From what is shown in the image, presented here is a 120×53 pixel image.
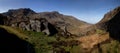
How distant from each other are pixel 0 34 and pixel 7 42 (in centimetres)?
906

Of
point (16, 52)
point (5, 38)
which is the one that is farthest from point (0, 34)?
point (16, 52)

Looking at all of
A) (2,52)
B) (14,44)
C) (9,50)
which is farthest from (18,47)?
(2,52)

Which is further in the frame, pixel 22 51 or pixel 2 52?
pixel 22 51

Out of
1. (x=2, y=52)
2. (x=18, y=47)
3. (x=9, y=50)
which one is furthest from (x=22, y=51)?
(x=2, y=52)

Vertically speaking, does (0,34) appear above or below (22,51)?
above

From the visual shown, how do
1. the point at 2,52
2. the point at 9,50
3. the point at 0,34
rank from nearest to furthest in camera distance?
the point at 2,52, the point at 9,50, the point at 0,34

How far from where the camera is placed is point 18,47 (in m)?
196

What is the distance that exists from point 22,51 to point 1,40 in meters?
19.4

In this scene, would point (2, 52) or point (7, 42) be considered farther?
point (7, 42)

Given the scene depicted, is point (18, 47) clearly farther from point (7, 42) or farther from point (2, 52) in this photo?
point (2, 52)

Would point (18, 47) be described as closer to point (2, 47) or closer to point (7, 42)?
point (7, 42)

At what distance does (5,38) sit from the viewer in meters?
192

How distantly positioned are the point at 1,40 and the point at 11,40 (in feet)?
50.7

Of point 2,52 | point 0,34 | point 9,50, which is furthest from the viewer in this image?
point 0,34
